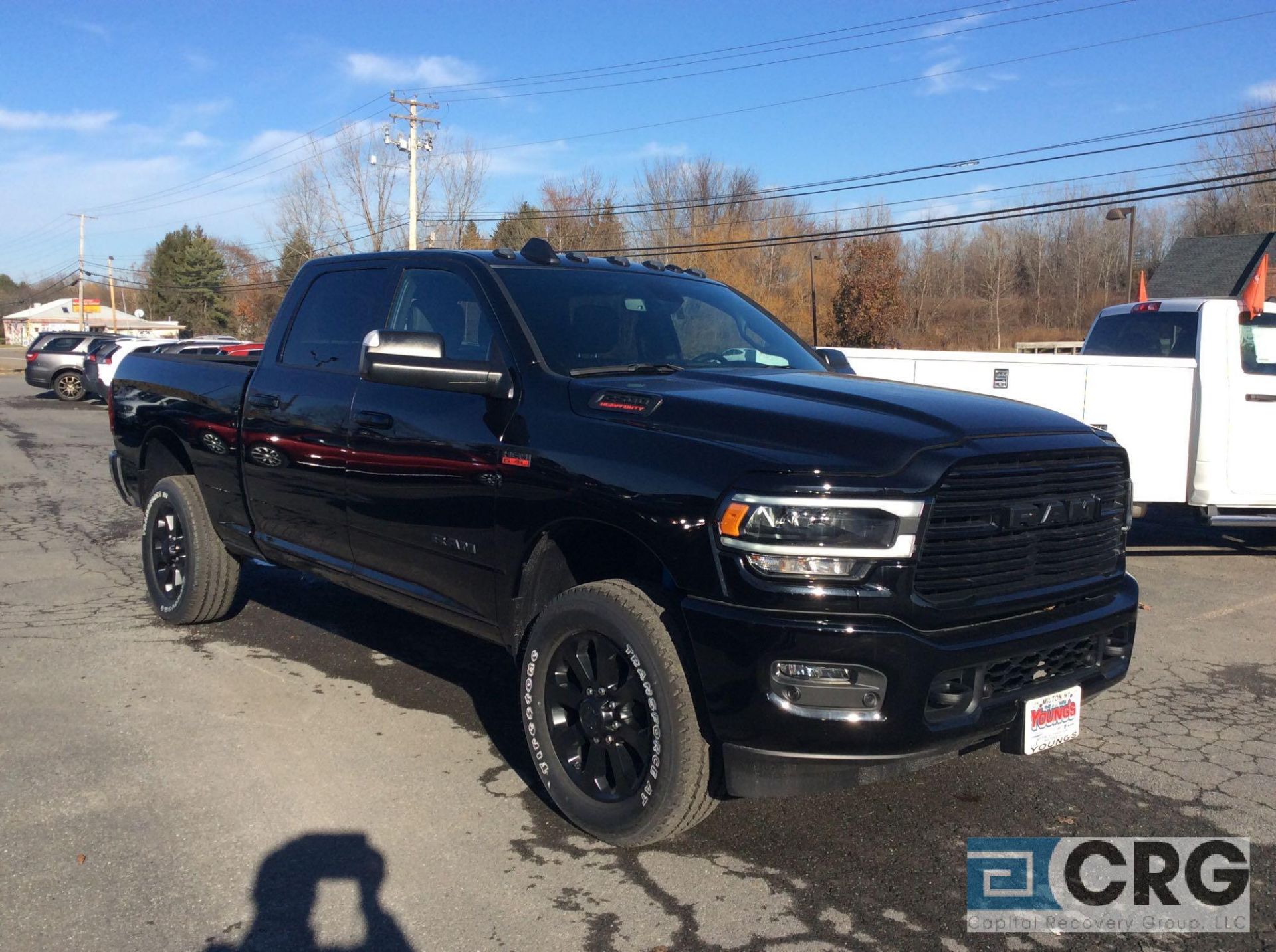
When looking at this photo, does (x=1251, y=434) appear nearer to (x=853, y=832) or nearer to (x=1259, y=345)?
(x=1259, y=345)

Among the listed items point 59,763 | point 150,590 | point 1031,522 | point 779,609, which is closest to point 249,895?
point 59,763

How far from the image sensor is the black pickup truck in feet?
9.90

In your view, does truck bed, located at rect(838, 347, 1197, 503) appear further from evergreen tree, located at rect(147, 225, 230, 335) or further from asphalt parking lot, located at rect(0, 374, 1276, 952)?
evergreen tree, located at rect(147, 225, 230, 335)

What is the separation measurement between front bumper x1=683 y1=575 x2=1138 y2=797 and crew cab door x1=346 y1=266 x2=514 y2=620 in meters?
1.19

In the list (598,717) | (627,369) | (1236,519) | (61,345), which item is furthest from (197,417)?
(61,345)

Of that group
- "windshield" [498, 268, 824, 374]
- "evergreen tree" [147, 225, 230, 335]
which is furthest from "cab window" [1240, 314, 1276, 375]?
"evergreen tree" [147, 225, 230, 335]

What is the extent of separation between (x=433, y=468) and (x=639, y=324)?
3.50ft

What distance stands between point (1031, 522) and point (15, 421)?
22237 millimetres

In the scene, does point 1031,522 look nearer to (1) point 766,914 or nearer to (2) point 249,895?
(1) point 766,914

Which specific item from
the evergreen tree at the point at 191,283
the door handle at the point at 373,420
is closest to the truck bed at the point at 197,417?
the door handle at the point at 373,420

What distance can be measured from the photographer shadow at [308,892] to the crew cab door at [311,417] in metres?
1.56

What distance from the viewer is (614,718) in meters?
3.48

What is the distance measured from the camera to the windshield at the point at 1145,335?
8.91 m

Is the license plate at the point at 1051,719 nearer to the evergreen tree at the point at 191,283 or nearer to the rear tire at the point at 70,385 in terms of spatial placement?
the rear tire at the point at 70,385
